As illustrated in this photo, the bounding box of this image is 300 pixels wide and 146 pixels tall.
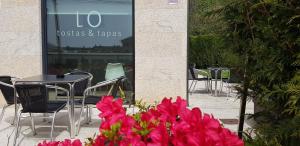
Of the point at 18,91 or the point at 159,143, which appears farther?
the point at 18,91

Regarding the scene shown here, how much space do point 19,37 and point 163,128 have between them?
8642 mm

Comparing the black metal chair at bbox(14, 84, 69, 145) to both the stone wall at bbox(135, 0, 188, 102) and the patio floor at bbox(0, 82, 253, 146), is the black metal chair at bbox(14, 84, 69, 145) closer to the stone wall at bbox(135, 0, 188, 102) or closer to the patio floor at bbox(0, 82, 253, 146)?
the patio floor at bbox(0, 82, 253, 146)

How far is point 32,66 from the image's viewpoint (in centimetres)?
961

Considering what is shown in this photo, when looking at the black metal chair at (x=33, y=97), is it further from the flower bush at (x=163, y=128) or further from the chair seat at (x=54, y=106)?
the flower bush at (x=163, y=128)

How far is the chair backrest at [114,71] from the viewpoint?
977 cm

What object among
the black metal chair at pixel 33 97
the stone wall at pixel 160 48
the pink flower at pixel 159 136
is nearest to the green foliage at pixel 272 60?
the pink flower at pixel 159 136

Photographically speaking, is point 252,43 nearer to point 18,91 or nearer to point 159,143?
point 159,143

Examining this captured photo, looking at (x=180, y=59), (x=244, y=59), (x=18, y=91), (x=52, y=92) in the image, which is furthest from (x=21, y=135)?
(x=244, y=59)

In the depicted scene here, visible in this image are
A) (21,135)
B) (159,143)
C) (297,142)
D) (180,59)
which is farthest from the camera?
(180,59)

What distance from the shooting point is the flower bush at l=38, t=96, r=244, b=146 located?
1.37 meters

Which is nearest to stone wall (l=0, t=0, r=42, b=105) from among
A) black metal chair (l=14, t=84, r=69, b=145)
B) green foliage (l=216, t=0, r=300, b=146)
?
black metal chair (l=14, t=84, r=69, b=145)

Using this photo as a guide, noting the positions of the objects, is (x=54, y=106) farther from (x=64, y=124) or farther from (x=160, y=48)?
(x=160, y=48)

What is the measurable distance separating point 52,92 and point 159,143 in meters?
8.58

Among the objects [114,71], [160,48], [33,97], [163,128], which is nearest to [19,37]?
[114,71]
